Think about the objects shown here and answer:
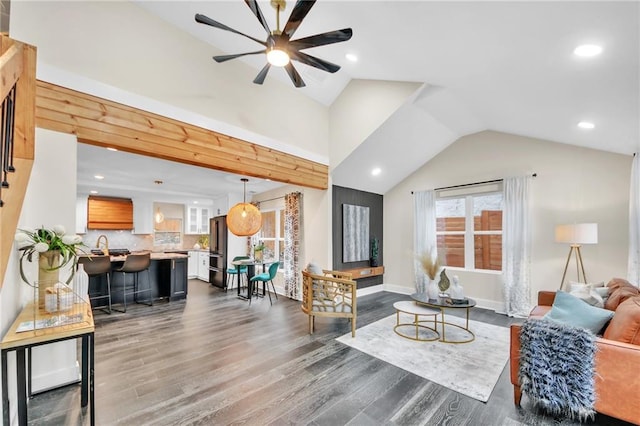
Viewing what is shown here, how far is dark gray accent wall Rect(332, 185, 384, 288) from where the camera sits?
223 inches

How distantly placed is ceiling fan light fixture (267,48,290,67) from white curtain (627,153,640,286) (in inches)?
183

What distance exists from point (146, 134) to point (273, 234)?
14.2 feet

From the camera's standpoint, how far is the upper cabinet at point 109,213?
23.0ft

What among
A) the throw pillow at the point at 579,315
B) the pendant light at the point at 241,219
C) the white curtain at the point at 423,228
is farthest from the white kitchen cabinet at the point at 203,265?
the throw pillow at the point at 579,315

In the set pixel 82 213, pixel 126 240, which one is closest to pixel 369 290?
pixel 126 240

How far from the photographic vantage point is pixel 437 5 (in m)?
2.12

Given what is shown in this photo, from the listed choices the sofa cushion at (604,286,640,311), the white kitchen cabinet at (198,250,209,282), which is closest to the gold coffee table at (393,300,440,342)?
the sofa cushion at (604,286,640,311)

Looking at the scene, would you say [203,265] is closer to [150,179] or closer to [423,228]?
[150,179]

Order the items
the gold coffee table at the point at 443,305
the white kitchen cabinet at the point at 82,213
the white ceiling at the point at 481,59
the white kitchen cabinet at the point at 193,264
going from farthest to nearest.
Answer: the white kitchen cabinet at the point at 193,264 → the white kitchen cabinet at the point at 82,213 → the gold coffee table at the point at 443,305 → the white ceiling at the point at 481,59

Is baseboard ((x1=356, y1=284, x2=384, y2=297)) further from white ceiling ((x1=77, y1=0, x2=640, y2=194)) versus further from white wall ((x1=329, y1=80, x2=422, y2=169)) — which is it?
white ceiling ((x1=77, y1=0, x2=640, y2=194))

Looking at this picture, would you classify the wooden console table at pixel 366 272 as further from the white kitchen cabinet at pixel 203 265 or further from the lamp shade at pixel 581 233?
the white kitchen cabinet at pixel 203 265

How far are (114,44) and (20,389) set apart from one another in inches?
124

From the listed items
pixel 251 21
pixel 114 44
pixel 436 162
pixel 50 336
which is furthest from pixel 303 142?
pixel 50 336

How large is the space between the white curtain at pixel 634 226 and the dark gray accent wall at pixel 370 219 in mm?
4088
